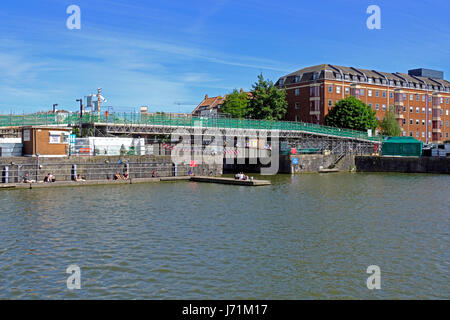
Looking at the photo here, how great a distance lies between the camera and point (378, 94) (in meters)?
103

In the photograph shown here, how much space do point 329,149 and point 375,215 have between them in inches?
1943

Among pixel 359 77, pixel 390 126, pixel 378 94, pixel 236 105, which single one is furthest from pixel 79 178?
pixel 378 94

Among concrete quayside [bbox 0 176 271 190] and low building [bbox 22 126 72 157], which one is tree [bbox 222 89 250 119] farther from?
low building [bbox 22 126 72 157]

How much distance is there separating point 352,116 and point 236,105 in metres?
24.2

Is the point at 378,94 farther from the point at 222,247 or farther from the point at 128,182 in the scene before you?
the point at 222,247

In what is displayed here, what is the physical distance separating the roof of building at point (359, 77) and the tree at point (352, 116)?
8124mm

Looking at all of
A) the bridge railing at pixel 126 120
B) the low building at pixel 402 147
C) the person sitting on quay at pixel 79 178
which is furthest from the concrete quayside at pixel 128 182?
the low building at pixel 402 147

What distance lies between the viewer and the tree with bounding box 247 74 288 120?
8856cm

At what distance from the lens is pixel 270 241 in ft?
66.6

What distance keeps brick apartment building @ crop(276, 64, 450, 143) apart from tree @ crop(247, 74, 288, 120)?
8.90 m

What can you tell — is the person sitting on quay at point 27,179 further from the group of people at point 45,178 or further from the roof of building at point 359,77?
Answer: the roof of building at point 359,77

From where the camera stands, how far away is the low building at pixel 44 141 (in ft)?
142

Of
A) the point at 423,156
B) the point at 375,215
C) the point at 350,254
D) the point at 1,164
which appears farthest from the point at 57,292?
the point at 423,156

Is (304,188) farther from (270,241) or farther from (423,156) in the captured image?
(423,156)
